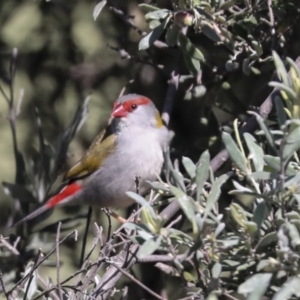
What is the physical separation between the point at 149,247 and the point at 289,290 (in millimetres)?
358

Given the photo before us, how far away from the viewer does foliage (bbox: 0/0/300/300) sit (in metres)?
1.86

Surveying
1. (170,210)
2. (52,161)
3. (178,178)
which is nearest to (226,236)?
(178,178)

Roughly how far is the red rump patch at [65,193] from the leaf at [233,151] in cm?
272

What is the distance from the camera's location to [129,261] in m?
2.79

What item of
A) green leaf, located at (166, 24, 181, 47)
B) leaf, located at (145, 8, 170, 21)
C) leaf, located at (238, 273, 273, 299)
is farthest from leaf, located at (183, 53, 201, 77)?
leaf, located at (238, 273, 273, 299)

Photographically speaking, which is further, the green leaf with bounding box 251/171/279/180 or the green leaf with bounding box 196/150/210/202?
the green leaf with bounding box 196/150/210/202

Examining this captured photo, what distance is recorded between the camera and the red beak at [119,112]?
4457 millimetres

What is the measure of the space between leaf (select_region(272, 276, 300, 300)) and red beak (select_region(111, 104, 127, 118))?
9.13ft

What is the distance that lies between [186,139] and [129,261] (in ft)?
4.96

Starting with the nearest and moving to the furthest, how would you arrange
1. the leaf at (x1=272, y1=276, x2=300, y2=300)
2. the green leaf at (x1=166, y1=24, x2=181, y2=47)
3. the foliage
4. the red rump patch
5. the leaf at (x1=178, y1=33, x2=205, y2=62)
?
the leaf at (x1=272, y1=276, x2=300, y2=300), the foliage, the green leaf at (x1=166, y1=24, x2=181, y2=47), the leaf at (x1=178, y1=33, x2=205, y2=62), the red rump patch

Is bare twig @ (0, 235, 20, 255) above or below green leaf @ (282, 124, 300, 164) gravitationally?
below

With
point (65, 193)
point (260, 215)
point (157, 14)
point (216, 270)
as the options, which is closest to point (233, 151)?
point (260, 215)

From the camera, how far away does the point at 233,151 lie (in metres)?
1.95

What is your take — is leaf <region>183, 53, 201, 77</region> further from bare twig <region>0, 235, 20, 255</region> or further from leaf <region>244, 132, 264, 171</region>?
leaf <region>244, 132, 264, 171</region>
